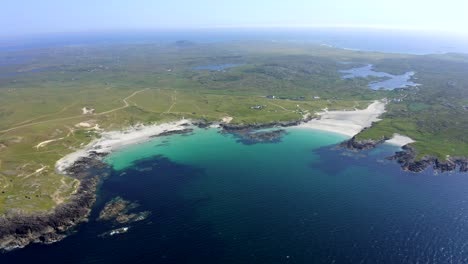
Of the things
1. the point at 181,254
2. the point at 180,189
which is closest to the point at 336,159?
the point at 180,189

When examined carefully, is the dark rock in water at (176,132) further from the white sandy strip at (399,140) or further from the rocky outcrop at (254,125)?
the white sandy strip at (399,140)

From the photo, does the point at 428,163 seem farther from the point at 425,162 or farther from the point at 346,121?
the point at 346,121

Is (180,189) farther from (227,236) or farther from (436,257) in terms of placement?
(436,257)

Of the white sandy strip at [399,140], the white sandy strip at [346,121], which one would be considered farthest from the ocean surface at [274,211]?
the white sandy strip at [346,121]

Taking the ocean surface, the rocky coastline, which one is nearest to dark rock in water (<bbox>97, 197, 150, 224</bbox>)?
the ocean surface

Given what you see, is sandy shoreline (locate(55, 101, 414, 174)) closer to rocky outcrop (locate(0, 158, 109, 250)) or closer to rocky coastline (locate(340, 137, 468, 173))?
rocky coastline (locate(340, 137, 468, 173))

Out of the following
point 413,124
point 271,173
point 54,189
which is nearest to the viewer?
point 54,189
